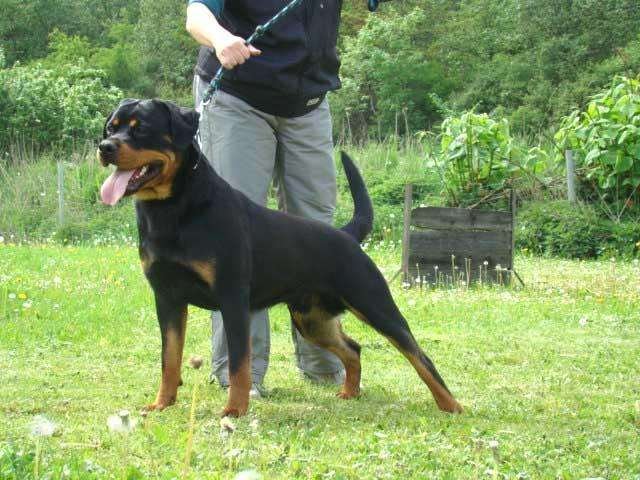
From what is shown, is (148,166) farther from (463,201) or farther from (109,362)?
(463,201)

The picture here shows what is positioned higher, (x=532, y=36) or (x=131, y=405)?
(x=532, y=36)

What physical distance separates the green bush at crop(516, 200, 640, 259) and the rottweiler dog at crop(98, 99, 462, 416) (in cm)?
876

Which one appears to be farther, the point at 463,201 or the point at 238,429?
the point at 463,201

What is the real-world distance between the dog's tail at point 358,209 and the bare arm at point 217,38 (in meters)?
0.99

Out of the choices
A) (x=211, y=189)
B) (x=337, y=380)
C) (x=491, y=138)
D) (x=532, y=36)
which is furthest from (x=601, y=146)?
(x=532, y=36)

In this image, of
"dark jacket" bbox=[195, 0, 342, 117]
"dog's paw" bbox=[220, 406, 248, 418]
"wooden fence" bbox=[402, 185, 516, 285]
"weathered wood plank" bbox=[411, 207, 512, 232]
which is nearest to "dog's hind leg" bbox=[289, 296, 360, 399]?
"dog's paw" bbox=[220, 406, 248, 418]

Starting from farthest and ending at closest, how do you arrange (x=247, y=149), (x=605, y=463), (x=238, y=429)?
1. (x=247, y=149)
2. (x=238, y=429)
3. (x=605, y=463)

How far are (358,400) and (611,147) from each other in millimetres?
9105

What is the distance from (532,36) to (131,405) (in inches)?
1218

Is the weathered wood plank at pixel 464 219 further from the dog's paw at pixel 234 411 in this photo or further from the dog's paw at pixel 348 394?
the dog's paw at pixel 234 411

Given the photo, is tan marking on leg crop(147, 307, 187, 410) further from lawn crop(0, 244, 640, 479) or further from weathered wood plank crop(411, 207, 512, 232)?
weathered wood plank crop(411, 207, 512, 232)

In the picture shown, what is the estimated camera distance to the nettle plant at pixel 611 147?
42.3 feet

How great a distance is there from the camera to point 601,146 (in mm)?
13148

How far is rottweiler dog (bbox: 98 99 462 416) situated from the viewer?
4293 millimetres
